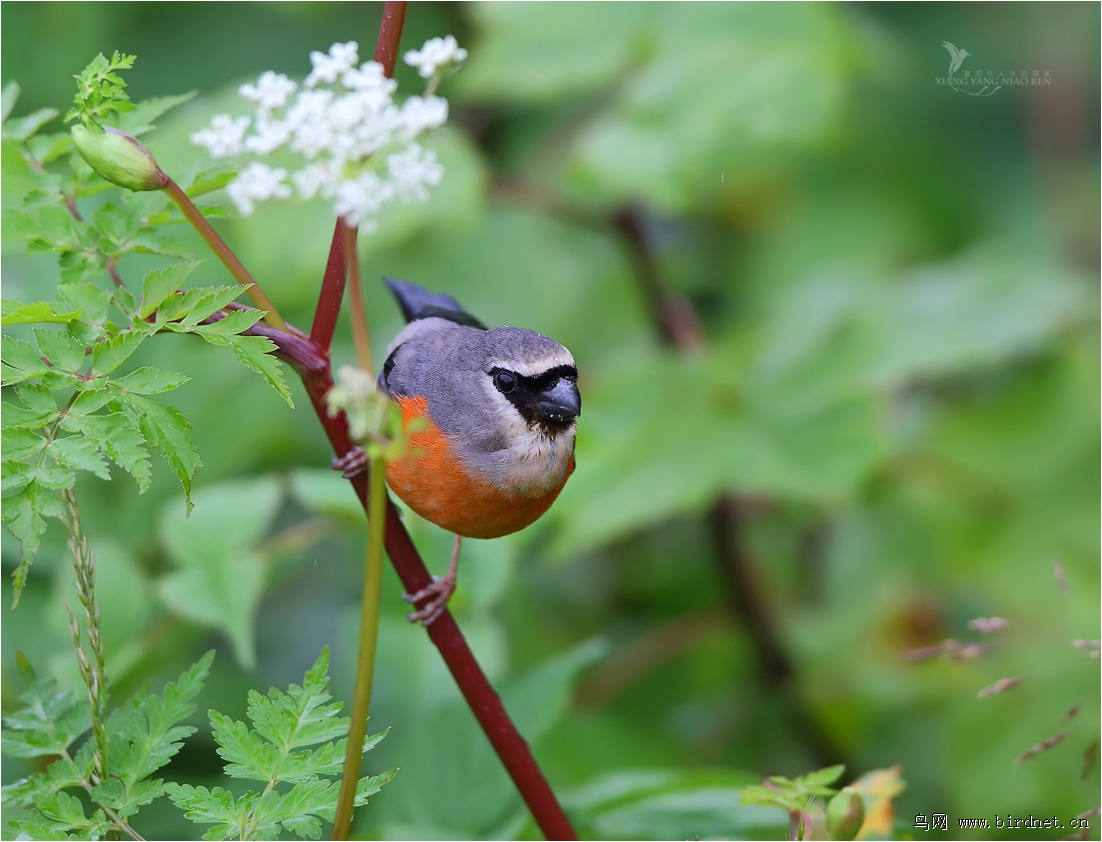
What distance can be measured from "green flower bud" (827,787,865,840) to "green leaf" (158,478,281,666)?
49.4 inches

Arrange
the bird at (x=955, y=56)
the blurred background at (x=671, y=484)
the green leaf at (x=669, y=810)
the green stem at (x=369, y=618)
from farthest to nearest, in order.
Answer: the bird at (x=955, y=56) < the blurred background at (x=671, y=484) < the green leaf at (x=669, y=810) < the green stem at (x=369, y=618)

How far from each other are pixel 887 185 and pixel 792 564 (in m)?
1.99

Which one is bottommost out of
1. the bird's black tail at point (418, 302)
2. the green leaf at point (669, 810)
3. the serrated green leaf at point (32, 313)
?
the green leaf at point (669, 810)

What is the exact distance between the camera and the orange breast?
5.92 ft

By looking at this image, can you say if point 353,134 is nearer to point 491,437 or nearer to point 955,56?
point 491,437

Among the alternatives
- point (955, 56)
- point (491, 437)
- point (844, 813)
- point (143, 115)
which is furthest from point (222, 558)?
point (955, 56)

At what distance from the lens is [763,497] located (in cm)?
384

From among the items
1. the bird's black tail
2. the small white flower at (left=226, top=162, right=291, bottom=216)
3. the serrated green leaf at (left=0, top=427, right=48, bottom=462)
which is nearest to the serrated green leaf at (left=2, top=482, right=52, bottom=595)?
the serrated green leaf at (left=0, top=427, right=48, bottom=462)

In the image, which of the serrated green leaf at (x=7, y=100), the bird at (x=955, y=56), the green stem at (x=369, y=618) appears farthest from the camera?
the bird at (x=955, y=56)

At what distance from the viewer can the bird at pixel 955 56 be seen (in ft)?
16.0

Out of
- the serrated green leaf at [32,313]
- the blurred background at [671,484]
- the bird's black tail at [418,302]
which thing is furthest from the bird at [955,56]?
the serrated green leaf at [32,313]

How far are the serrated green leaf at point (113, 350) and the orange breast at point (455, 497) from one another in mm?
572

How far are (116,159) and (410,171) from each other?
1.12 ft

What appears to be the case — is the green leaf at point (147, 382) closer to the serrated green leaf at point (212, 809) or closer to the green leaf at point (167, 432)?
the green leaf at point (167, 432)
